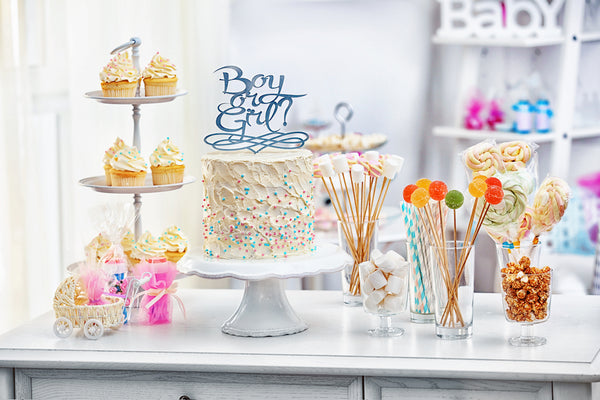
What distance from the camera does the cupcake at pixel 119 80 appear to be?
194cm

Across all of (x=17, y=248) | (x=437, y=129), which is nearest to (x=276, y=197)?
(x=17, y=248)

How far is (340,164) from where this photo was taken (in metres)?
1.85

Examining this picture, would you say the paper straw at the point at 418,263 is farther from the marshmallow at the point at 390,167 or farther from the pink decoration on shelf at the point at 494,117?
the pink decoration on shelf at the point at 494,117

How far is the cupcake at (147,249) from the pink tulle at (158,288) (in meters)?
0.03

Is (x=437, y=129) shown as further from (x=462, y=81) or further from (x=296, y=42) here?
(x=296, y=42)

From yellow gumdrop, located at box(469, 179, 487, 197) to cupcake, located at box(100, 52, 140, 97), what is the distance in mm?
819

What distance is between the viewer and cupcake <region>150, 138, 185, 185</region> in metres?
1.95

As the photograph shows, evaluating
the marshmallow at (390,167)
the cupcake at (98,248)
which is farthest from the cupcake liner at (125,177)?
the marshmallow at (390,167)

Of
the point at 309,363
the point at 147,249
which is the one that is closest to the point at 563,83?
the point at 147,249

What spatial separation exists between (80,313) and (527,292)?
2.91 feet

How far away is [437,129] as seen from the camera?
157 inches

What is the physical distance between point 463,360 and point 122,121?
2144 millimetres

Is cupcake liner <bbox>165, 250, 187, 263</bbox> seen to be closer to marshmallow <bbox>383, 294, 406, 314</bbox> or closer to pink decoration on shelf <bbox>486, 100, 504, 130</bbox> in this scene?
marshmallow <bbox>383, 294, 406, 314</bbox>

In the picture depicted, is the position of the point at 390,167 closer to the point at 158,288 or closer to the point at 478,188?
the point at 478,188
